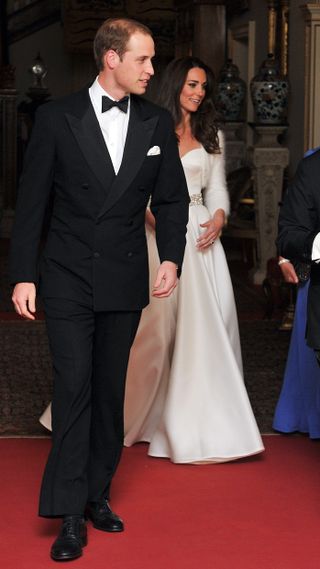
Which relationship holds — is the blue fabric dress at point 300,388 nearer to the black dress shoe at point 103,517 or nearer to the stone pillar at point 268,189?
the black dress shoe at point 103,517

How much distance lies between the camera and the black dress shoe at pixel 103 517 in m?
4.15

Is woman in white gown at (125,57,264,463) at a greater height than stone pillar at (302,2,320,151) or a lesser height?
lesser

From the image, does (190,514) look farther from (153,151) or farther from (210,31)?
(210,31)

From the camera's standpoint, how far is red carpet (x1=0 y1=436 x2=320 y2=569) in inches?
153

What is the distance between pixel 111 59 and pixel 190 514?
5.48ft

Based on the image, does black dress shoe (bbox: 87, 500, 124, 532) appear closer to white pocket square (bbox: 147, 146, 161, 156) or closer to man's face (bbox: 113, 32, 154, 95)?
white pocket square (bbox: 147, 146, 161, 156)

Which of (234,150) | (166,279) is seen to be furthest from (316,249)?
(234,150)

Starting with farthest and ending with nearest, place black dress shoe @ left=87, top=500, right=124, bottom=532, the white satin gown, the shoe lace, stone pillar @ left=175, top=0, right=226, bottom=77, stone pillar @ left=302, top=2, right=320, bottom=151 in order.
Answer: stone pillar @ left=175, top=0, right=226, bottom=77 < stone pillar @ left=302, top=2, right=320, bottom=151 < the white satin gown < black dress shoe @ left=87, top=500, right=124, bottom=532 < the shoe lace

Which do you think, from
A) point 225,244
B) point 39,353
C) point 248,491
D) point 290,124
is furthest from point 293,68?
point 248,491

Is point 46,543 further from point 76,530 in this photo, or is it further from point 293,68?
point 293,68

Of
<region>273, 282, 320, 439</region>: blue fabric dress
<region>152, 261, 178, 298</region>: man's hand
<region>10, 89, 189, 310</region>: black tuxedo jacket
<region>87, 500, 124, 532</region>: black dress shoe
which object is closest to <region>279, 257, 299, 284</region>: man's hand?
<region>152, 261, 178, 298</region>: man's hand

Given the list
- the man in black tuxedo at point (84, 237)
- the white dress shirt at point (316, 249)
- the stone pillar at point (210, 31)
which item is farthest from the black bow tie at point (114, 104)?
the stone pillar at point (210, 31)

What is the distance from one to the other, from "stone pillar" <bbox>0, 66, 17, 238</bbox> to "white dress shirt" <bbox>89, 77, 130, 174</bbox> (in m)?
11.4

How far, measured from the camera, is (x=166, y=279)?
407 centimetres
